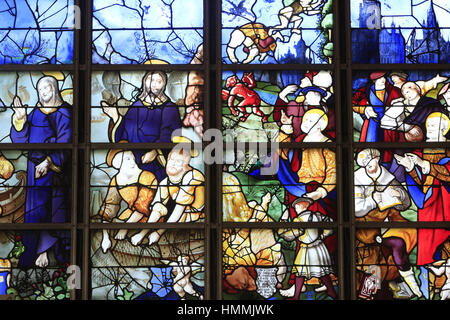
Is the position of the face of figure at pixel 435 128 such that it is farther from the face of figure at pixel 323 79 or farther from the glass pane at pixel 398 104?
the face of figure at pixel 323 79

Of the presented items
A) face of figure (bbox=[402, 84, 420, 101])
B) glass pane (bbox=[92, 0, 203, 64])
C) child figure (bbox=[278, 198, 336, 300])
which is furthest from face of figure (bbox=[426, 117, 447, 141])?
glass pane (bbox=[92, 0, 203, 64])

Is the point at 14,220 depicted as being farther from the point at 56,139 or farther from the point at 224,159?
the point at 224,159

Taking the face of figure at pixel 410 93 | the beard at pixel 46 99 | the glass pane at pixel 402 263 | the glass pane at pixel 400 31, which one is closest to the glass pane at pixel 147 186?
the beard at pixel 46 99

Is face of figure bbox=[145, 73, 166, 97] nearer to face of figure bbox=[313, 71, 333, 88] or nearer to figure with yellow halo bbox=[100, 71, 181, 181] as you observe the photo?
figure with yellow halo bbox=[100, 71, 181, 181]

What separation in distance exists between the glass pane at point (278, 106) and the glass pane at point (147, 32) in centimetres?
52

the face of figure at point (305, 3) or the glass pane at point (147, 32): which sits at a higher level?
the face of figure at point (305, 3)

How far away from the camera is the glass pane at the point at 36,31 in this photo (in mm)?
6645

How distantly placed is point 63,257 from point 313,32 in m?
3.32

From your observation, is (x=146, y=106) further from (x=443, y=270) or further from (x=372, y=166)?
(x=443, y=270)

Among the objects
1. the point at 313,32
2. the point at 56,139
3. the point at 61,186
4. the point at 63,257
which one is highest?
the point at 313,32

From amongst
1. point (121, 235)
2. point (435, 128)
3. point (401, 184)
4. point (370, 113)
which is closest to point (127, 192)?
point (121, 235)

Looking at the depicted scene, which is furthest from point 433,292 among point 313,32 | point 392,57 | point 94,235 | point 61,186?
point 61,186

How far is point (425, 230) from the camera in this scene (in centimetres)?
643

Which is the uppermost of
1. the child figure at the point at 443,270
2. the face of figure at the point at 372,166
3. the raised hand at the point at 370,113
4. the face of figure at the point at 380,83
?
the face of figure at the point at 380,83
